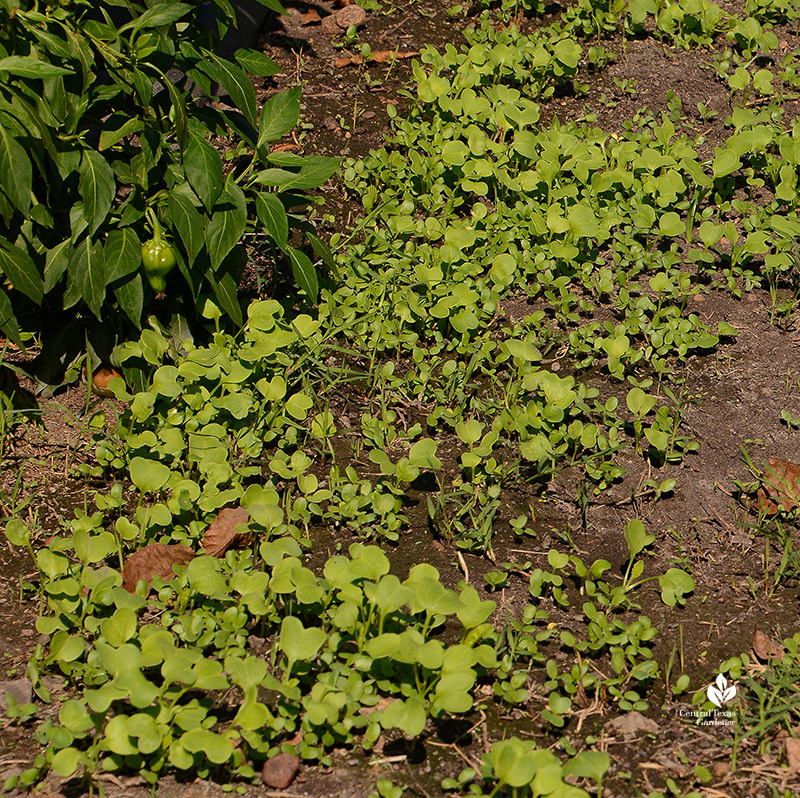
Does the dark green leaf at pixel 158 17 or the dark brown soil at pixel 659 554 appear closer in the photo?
the dark brown soil at pixel 659 554

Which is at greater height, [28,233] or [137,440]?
[28,233]

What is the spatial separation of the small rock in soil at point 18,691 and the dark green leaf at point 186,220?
125 cm

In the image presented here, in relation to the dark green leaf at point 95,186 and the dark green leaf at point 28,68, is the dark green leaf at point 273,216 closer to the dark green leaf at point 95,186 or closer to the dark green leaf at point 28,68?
the dark green leaf at point 95,186

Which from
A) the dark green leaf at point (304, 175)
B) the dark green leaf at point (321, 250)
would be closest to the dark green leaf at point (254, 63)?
the dark green leaf at point (304, 175)

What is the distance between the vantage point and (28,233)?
9.25 ft

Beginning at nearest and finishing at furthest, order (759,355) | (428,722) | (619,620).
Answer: (428,722)
(619,620)
(759,355)

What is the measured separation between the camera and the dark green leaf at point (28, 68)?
2.41m

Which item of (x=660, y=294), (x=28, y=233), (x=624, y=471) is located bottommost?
(x=624, y=471)

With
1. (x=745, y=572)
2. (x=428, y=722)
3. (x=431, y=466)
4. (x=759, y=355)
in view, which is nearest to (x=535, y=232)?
(x=759, y=355)

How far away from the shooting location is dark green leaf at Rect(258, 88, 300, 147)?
3.12m

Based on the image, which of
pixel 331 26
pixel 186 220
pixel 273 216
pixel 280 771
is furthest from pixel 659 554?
pixel 331 26

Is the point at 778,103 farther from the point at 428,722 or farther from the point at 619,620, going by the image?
the point at 428,722

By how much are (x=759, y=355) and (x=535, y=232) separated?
982 millimetres

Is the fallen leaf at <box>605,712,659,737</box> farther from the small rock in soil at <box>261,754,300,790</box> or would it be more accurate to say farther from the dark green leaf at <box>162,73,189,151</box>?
the dark green leaf at <box>162,73,189,151</box>
